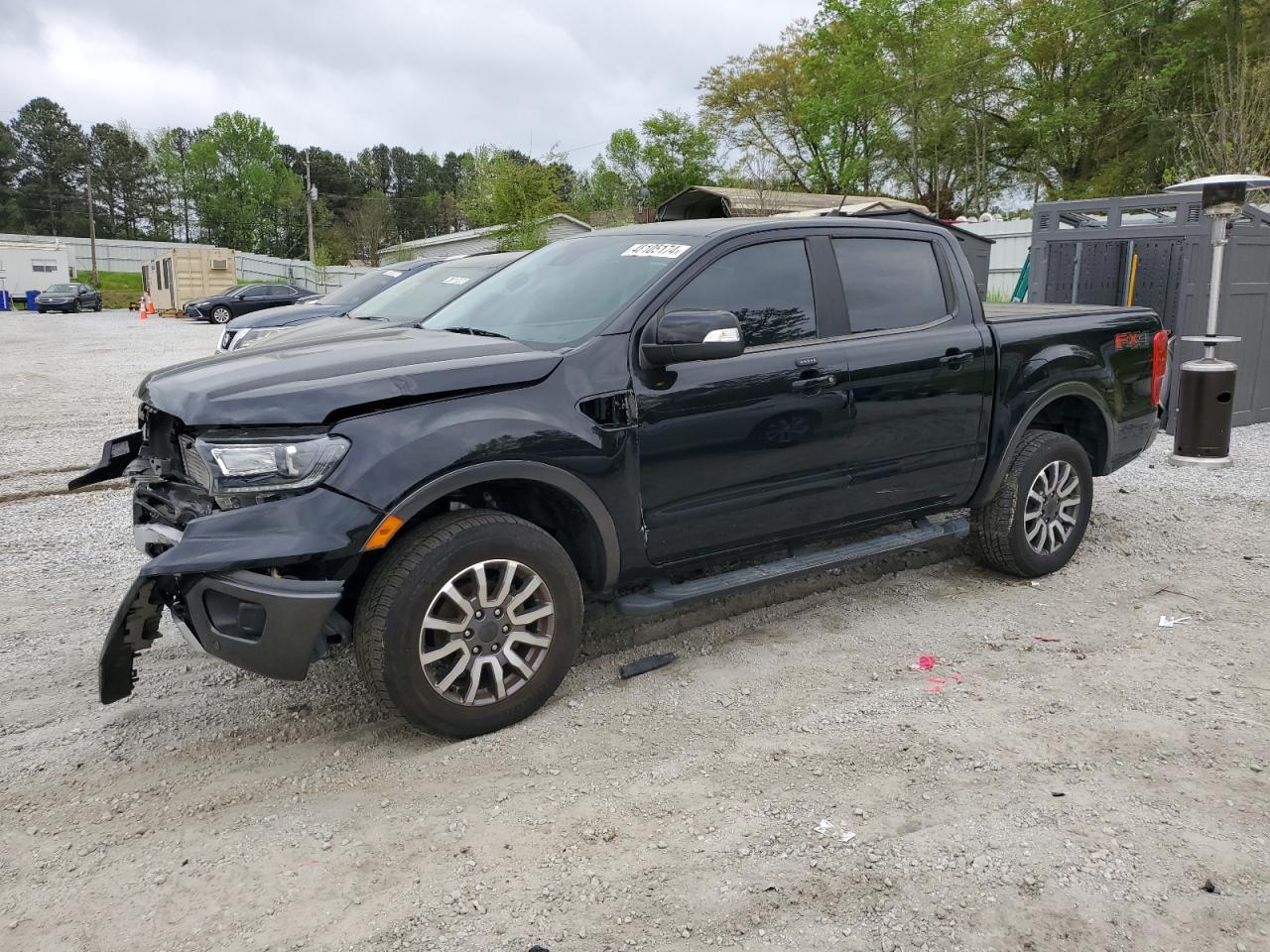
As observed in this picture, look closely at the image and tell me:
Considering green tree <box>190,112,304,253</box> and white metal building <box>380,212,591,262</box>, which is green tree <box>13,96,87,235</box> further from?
white metal building <box>380,212,591,262</box>

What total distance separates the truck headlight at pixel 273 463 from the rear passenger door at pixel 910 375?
2.34 metres

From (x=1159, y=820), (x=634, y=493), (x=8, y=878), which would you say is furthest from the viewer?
(x=634, y=493)

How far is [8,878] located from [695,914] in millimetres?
1996

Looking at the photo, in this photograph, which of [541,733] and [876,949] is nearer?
[876,949]

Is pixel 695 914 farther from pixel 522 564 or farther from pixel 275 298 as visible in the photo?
pixel 275 298

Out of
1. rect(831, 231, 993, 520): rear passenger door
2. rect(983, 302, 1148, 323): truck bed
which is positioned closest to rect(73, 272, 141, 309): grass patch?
rect(983, 302, 1148, 323): truck bed

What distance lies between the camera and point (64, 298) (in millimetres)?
42250

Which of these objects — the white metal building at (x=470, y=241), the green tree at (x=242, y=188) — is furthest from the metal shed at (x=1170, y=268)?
the green tree at (x=242, y=188)

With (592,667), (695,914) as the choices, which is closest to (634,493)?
(592,667)

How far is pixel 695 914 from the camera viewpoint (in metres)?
2.76

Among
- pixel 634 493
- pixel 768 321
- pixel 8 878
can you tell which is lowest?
pixel 8 878

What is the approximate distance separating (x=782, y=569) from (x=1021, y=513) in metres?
1.66

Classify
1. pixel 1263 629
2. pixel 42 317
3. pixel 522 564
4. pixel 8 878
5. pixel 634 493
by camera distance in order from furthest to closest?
1. pixel 42 317
2. pixel 1263 629
3. pixel 634 493
4. pixel 522 564
5. pixel 8 878

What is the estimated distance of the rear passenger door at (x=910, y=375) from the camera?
466 cm
